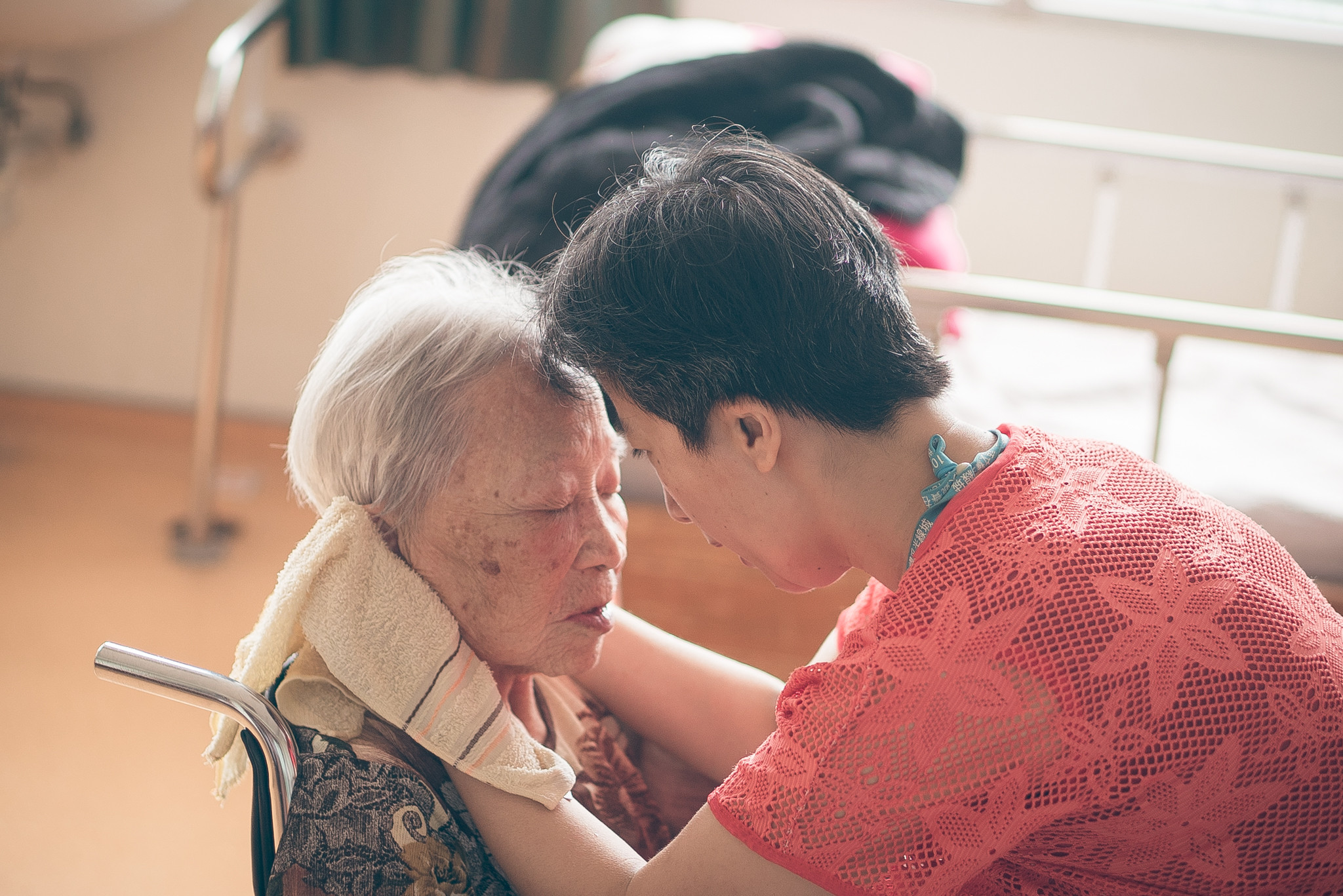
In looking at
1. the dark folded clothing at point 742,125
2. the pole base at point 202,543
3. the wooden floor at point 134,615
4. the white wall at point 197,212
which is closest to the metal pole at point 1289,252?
the dark folded clothing at point 742,125

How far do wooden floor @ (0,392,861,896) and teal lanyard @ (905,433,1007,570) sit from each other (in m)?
0.94

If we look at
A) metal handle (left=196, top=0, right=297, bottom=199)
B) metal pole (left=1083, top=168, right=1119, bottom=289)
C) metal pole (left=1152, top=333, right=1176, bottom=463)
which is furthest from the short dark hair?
metal pole (left=1083, top=168, right=1119, bottom=289)

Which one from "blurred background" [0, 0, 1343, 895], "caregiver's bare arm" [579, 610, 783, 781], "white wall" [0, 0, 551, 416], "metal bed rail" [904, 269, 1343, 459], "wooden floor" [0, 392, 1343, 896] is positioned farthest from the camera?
"white wall" [0, 0, 551, 416]

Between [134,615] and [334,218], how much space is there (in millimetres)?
1351

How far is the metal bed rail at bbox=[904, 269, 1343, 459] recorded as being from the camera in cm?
156

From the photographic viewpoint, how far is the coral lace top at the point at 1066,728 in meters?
0.80

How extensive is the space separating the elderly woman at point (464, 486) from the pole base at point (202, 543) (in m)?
1.95

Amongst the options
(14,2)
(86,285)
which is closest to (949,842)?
(14,2)

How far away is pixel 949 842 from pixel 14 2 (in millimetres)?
2866

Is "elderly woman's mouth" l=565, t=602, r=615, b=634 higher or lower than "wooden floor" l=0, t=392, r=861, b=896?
higher

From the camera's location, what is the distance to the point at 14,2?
264 cm

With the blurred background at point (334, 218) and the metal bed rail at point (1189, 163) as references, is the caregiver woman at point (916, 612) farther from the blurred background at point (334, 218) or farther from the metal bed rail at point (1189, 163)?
the metal bed rail at point (1189, 163)

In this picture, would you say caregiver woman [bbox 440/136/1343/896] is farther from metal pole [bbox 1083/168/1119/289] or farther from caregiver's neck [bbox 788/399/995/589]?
metal pole [bbox 1083/168/1119/289]

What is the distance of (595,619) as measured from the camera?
113cm
